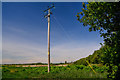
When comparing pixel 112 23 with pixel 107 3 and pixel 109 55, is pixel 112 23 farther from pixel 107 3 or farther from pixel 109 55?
pixel 109 55

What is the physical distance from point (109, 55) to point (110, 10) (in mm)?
2874

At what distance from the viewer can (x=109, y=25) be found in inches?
301

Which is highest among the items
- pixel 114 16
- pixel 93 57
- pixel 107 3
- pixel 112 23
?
pixel 107 3

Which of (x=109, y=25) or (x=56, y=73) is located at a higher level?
(x=109, y=25)

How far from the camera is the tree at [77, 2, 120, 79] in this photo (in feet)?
22.6

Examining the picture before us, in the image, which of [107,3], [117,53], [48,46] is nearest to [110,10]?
[107,3]

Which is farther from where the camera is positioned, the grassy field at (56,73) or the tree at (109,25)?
the grassy field at (56,73)

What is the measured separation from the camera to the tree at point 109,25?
271 inches

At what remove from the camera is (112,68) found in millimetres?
6891

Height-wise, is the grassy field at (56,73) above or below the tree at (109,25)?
below

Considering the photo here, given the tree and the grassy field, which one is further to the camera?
the grassy field

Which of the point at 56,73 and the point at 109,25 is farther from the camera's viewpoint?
the point at 56,73

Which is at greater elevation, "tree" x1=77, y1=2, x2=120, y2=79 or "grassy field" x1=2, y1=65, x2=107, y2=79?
"tree" x1=77, y1=2, x2=120, y2=79

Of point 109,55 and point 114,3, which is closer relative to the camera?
point 109,55
